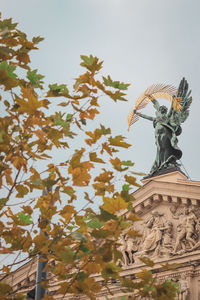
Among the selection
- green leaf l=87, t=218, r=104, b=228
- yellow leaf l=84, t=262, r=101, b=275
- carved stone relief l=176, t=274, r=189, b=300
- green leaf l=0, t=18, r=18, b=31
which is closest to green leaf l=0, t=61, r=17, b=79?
green leaf l=0, t=18, r=18, b=31

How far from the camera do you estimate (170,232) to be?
22.5 metres

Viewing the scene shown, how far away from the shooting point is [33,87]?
6.28m

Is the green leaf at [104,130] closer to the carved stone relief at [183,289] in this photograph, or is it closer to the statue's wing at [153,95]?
the carved stone relief at [183,289]

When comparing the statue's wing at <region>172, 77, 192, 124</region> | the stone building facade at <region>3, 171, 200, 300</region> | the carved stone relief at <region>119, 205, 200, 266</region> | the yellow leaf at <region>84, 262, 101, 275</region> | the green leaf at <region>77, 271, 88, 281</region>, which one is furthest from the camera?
the statue's wing at <region>172, 77, 192, 124</region>

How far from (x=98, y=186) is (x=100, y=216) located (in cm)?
98

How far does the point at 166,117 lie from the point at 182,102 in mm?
1147

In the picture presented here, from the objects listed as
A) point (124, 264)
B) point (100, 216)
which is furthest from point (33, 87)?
point (124, 264)

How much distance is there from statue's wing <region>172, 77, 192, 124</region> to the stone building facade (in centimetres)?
386

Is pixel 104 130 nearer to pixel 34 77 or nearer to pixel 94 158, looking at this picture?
pixel 94 158

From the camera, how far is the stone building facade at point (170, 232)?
20.9 meters

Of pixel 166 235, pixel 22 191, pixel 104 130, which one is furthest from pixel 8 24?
pixel 166 235

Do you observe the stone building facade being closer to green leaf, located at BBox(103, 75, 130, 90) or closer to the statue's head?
the statue's head

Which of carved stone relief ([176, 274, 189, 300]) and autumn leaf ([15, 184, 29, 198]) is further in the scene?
carved stone relief ([176, 274, 189, 300])

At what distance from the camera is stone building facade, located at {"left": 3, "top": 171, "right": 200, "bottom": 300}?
2092cm
